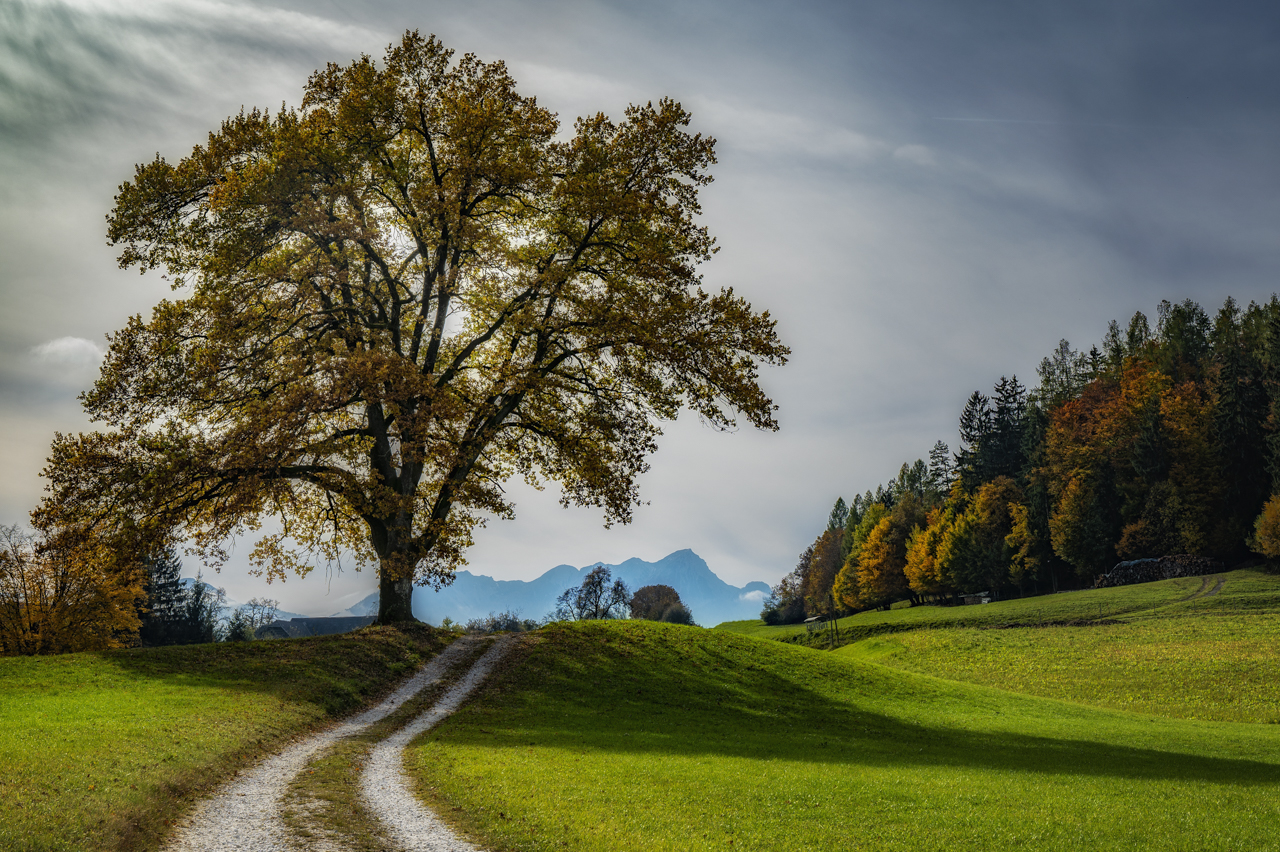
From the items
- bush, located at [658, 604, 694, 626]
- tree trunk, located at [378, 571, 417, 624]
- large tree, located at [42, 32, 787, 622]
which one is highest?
large tree, located at [42, 32, 787, 622]

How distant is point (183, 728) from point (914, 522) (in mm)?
104154

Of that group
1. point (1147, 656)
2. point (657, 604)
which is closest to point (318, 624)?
point (657, 604)

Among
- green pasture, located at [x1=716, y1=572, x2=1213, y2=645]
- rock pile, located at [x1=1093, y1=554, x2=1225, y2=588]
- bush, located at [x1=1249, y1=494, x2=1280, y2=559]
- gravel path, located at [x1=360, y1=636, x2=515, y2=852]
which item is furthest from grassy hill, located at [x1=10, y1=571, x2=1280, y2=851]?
rock pile, located at [x1=1093, y1=554, x2=1225, y2=588]

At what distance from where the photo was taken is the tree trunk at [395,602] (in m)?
30.8

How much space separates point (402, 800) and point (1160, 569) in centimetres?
8233

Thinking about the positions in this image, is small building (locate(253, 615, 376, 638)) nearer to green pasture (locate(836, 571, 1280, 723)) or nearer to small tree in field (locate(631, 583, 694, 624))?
small tree in field (locate(631, 583, 694, 624))

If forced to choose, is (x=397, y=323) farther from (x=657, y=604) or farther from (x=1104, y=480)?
(x=657, y=604)

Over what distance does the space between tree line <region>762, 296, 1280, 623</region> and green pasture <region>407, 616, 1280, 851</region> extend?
54704 mm

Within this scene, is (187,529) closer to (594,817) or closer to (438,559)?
(438,559)

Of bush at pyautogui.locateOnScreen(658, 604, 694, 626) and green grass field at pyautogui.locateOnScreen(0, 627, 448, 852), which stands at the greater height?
green grass field at pyautogui.locateOnScreen(0, 627, 448, 852)

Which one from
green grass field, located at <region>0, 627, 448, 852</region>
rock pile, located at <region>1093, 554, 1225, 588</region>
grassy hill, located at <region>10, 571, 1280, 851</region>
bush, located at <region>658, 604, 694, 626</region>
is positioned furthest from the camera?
Answer: bush, located at <region>658, 604, 694, 626</region>

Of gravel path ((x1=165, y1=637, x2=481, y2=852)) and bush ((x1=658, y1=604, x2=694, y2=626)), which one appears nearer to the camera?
gravel path ((x1=165, y1=637, x2=481, y2=852))

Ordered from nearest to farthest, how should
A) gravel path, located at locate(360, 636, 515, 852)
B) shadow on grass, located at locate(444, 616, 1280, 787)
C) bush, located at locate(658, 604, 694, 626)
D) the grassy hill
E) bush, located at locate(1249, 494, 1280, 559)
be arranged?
gravel path, located at locate(360, 636, 515, 852), the grassy hill, shadow on grass, located at locate(444, 616, 1280, 787), bush, located at locate(1249, 494, 1280, 559), bush, located at locate(658, 604, 694, 626)

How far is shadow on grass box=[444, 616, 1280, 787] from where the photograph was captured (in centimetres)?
2002
